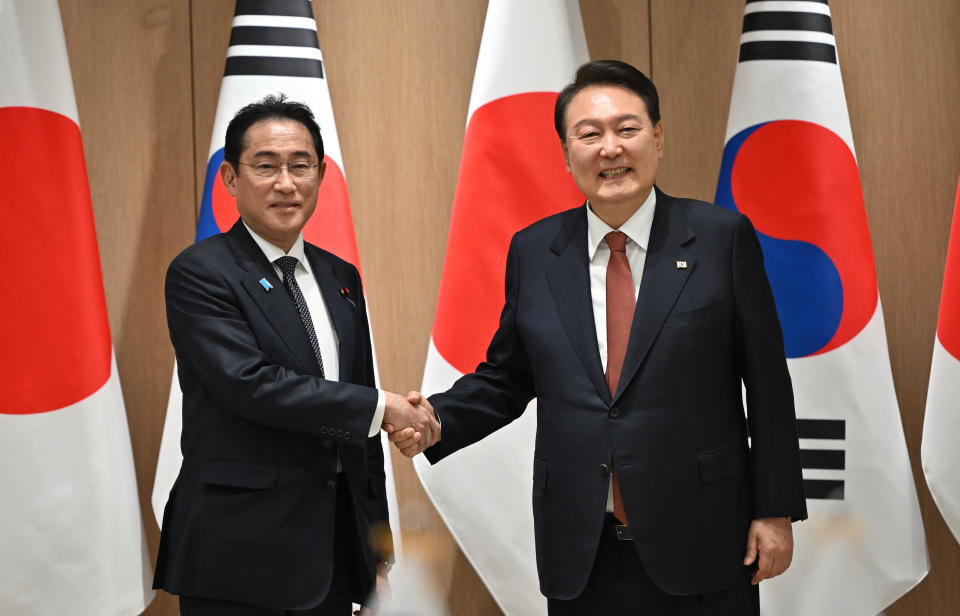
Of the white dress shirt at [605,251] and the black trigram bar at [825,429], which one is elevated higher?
the white dress shirt at [605,251]

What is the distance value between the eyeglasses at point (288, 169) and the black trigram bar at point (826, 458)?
64.0 inches

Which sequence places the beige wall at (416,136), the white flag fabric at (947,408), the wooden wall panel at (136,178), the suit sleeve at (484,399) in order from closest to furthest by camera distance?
the suit sleeve at (484,399), the white flag fabric at (947,408), the beige wall at (416,136), the wooden wall panel at (136,178)

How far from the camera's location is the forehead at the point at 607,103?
1846 millimetres

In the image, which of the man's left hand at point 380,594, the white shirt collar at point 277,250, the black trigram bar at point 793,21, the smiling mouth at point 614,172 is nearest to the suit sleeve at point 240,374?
the white shirt collar at point 277,250

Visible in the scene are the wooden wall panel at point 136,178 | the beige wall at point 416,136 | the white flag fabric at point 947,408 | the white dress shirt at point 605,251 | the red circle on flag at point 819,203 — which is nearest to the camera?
the white dress shirt at point 605,251

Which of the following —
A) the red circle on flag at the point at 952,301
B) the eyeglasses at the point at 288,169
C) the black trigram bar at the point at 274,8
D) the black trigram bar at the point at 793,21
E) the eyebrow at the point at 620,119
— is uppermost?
the black trigram bar at the point at 274,8

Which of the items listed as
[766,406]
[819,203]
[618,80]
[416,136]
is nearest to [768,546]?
[766,406]

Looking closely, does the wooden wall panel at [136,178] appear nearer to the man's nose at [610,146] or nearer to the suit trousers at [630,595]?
the man's nose at [610,146]

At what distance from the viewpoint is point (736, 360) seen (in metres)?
1.79

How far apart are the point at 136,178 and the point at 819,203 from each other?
224 centimetres

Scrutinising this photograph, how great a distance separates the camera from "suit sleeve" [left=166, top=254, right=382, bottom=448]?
1.74 m

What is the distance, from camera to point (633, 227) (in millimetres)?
1848

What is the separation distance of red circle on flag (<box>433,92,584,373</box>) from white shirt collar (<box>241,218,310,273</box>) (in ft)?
2.54

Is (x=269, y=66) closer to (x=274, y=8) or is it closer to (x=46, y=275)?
(x=274, y=8)
